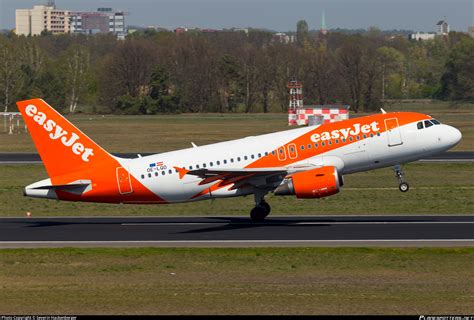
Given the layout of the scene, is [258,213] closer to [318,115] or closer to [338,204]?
[338,204]

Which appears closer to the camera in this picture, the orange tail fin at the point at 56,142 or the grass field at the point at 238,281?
Result: the grass field at the point at 238,281

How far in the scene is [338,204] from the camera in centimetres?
4772

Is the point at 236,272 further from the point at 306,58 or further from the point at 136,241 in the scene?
the point at 306,58

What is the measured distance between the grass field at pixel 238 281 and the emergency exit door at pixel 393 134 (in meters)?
8.38

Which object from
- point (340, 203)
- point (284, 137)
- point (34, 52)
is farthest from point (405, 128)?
point (34, 52)

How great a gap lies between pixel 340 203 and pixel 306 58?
421ft

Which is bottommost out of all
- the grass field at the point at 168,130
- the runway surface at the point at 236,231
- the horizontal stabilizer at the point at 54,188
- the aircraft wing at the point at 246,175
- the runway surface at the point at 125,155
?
the grass field at the point at 168,130

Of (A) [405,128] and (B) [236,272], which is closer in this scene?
(B) [236,272]

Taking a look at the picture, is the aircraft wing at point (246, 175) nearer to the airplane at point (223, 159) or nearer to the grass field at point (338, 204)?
the airplane at point (223, 159)

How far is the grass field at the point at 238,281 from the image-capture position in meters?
25.0

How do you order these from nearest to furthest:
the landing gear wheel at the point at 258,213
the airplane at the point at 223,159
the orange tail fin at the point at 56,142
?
1. the airplane at the point at 223,159
2. the orange tail fin at the point at 56,142
3. the landing gear wheel at the point at 258,213

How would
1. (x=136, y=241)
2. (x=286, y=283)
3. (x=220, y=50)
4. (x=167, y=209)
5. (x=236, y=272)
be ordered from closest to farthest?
(x=286, y=283) < (x=236, y=272) < (x=136, y=241) < (x=167, y=209) < (x=220, y=50)

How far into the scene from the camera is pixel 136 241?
36500 millimetres

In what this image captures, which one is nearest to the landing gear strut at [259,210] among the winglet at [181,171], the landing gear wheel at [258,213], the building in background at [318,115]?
the landing gear wheel at [258,213]
